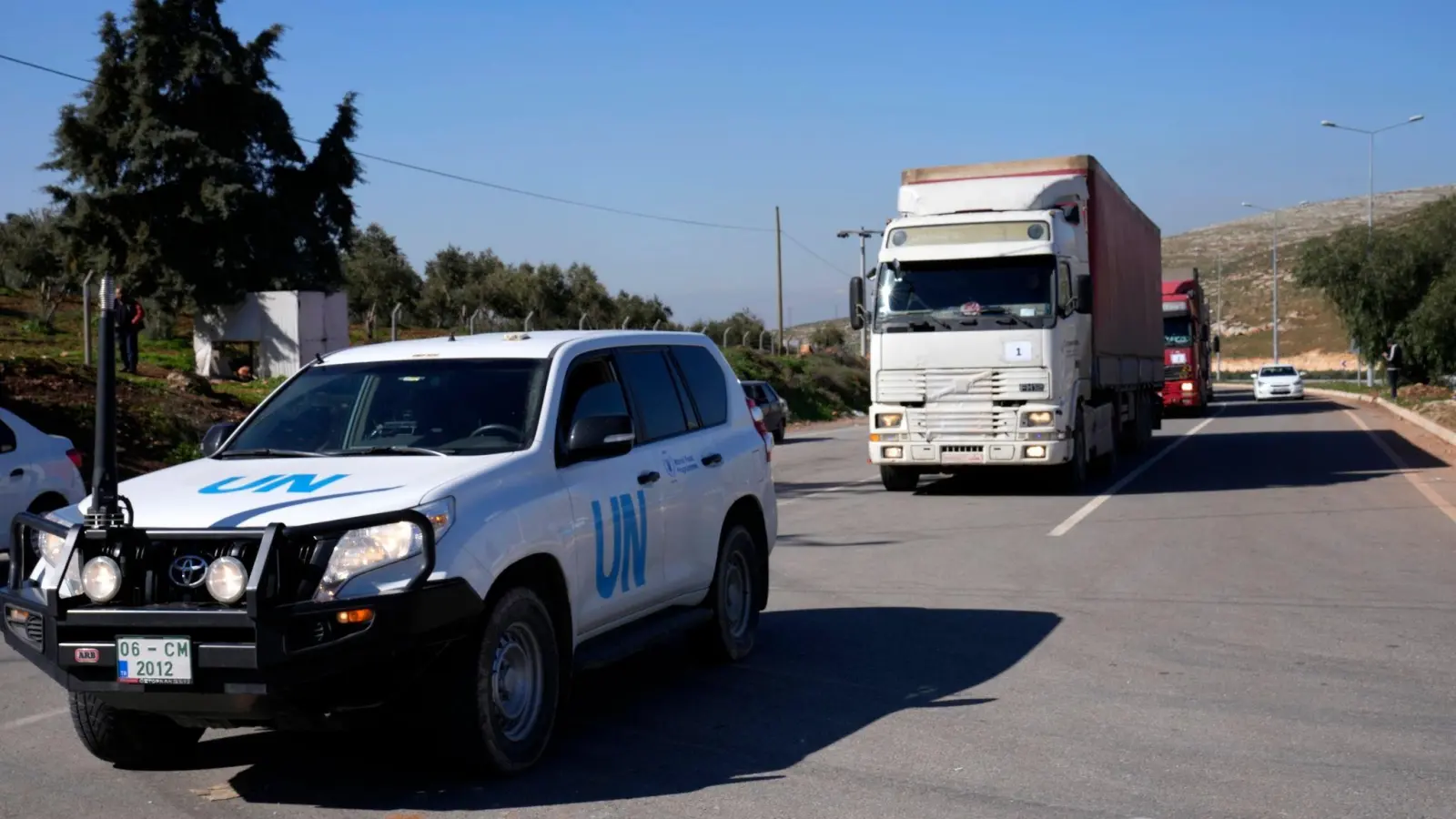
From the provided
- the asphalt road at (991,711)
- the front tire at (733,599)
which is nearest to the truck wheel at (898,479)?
the asphalt road at (991,711)

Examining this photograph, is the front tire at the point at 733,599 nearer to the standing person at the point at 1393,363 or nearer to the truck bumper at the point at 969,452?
the truck bumper at the point at 969,452

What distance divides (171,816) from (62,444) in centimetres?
834

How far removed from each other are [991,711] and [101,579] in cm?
400

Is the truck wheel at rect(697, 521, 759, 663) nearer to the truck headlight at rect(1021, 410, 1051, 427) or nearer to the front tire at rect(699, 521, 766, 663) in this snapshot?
the front tire at rect(699, 521, 766, 663)

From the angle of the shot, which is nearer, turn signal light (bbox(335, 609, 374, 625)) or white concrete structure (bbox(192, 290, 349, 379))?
turn signal light (bbox(335, 609, 374, 625))

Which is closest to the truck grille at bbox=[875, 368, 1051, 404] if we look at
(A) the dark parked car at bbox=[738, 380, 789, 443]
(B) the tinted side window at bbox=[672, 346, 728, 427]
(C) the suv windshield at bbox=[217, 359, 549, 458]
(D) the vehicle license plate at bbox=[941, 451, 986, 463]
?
(D) the vehicle license plate at bbox=[941, 451, 986, 463]

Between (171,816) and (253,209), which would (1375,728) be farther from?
(253,209)

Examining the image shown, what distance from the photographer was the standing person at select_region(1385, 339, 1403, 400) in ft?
157

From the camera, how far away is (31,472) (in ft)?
40.7

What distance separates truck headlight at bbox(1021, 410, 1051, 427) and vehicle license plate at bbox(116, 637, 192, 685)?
13712 millimetres

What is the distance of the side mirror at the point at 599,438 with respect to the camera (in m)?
6.38

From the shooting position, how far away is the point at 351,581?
5.27 metres

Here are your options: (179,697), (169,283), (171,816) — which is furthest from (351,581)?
(169,283)

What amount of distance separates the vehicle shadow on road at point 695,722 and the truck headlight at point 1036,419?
815cm
